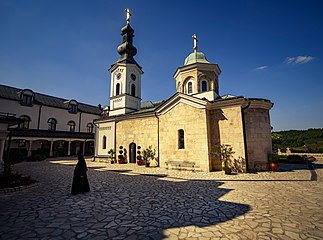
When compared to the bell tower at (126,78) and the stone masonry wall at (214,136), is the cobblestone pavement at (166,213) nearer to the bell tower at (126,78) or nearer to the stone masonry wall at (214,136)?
the stone masonry wall at (214,136)

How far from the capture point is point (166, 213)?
502 centimetres

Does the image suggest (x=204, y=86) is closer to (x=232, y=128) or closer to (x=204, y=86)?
(x=204, y=86)

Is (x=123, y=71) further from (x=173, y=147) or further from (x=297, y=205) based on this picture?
(x=297, y=205)

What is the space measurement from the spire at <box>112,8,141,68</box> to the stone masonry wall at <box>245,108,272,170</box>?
1589 cm

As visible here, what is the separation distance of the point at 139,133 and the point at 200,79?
894cm

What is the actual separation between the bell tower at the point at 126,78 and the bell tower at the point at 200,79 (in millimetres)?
6678

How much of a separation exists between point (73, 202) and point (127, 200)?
202 cm

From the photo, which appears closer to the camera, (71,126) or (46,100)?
(46,100)

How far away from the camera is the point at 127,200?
6258 mm

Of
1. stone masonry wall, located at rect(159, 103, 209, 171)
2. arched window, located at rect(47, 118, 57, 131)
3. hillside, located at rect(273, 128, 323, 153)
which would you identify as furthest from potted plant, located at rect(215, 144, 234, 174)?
hillside, located at rect(273, 128, 323, 153)

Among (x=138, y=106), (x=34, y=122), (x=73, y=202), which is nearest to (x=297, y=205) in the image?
(x=73, y=202)

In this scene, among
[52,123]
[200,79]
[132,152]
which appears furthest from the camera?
[52,123]

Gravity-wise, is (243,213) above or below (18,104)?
below

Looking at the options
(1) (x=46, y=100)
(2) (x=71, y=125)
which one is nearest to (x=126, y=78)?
(2) (x=71, y=125)
